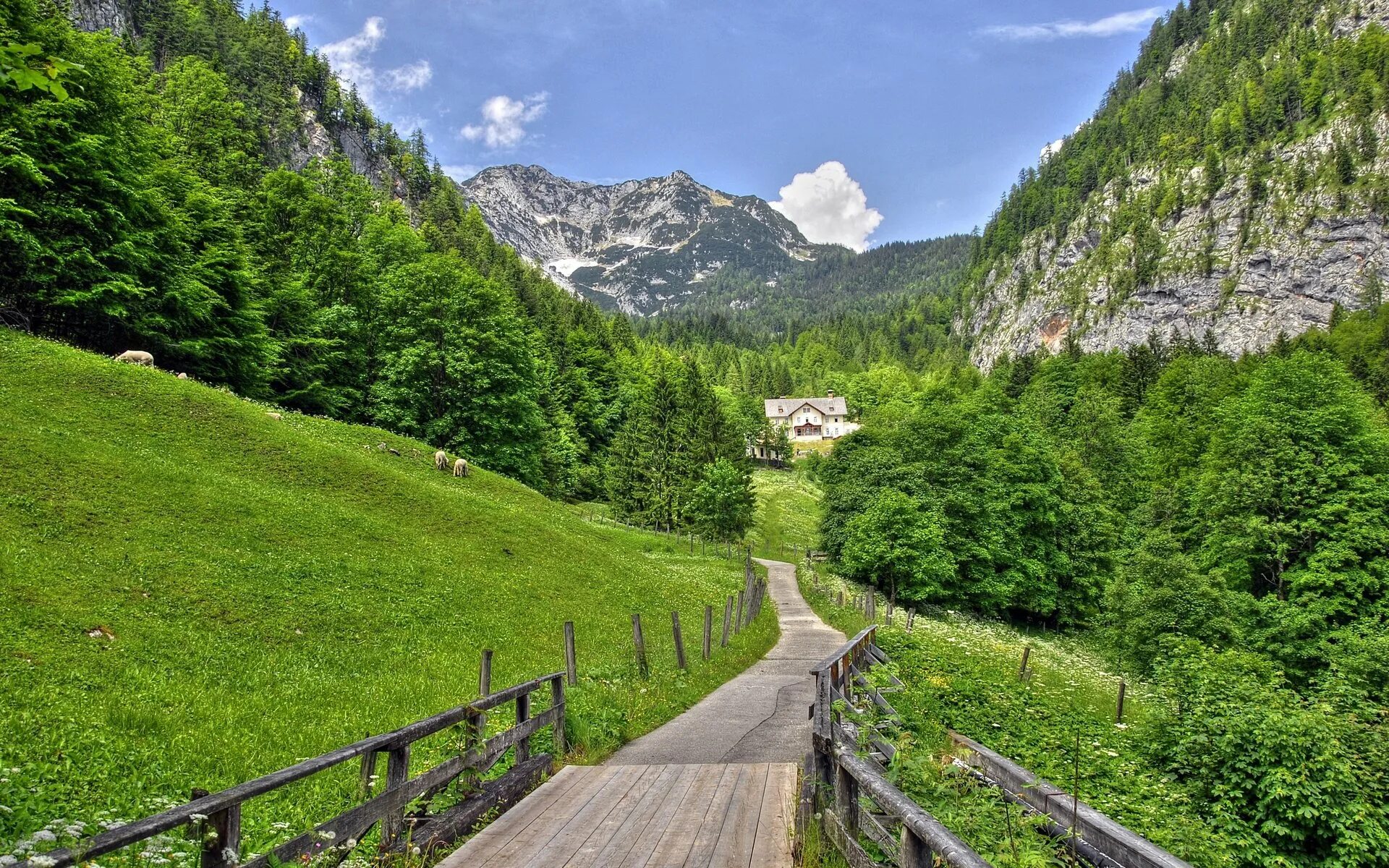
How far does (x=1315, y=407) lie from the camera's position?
38.7m

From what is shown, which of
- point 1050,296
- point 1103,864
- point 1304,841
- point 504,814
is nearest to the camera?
point 1103,864

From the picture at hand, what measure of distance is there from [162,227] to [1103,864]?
46.7m

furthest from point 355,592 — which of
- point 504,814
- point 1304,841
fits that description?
point 1304,841

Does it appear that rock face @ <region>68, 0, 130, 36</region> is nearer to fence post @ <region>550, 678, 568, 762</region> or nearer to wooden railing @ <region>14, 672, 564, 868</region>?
fence post @ <region>550, 678, 568, 762</region>

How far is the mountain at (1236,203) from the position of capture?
121812mm

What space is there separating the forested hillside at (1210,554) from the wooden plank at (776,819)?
6.35 metres

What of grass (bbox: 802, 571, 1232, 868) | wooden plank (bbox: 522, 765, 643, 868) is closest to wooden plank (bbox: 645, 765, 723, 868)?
wooden plank (bbox: 522, 765, 643, 868)

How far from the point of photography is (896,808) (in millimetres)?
4277

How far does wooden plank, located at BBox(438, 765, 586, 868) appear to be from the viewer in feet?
20.0

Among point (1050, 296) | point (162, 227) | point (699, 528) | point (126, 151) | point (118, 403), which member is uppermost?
point (1050, 296)

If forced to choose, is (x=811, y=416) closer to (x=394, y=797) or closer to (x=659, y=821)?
(x=659, y=821)

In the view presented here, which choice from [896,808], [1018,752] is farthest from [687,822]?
[1018,752]

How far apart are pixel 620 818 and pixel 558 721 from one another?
306 cm

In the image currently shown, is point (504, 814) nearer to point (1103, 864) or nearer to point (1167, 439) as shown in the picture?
point (1103, 864)
